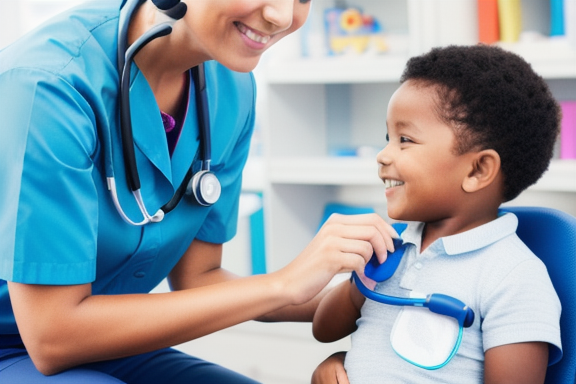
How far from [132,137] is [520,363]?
70 centimetres

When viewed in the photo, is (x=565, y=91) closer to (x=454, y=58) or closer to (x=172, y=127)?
(x=454, y=58)

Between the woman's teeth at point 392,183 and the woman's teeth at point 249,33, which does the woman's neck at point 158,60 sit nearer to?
the woman's teeth at point 249,33

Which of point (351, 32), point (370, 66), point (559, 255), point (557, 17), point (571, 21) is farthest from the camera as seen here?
point (351, 32)

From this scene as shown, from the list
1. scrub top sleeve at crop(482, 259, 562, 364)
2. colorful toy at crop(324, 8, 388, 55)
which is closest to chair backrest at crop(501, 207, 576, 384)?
scrub top sleeve at crop(482, 259, 562, 364)

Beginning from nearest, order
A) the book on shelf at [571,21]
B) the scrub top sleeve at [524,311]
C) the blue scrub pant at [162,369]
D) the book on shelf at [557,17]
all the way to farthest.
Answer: the scrub top sleeve at [524,311] < the blue scrub pant at [162,369] < the book on shelf at [571,21] < the book on shelf at [557,17]

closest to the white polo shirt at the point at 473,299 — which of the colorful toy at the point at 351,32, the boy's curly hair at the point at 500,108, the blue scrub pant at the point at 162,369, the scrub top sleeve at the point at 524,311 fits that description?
the scrub top sleeve at the point at 524,311

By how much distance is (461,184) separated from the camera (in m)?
1.08

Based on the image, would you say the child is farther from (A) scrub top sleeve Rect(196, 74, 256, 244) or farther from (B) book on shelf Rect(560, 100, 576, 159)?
(B) book on shelf Rect(560, 100, 576, 159)

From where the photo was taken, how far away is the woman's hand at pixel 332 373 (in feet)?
3.59

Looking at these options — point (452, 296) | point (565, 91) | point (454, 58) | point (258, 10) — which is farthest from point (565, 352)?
point (565, 91)

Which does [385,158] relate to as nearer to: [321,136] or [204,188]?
[204,188]

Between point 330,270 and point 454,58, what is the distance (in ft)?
1.35

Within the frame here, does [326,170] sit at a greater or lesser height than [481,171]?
lesser

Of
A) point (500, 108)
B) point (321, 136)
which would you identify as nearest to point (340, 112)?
point (321, 136)
